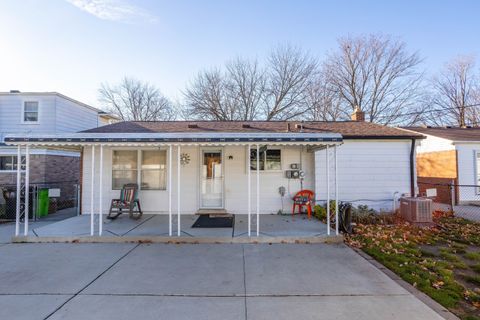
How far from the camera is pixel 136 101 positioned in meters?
29.6

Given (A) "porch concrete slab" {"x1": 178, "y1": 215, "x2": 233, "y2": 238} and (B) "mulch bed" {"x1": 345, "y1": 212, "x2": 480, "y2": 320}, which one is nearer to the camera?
(B) "mulch bed" {"x1": 345, "y1": 212, "x2": 480, "y2": 320}

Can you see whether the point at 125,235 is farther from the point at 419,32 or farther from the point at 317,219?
the point at 419,32

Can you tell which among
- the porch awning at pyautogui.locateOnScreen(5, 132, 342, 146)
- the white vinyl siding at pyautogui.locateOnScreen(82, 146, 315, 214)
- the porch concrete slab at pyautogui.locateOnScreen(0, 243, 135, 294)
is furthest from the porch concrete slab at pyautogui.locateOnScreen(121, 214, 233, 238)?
the porch awning at pyautogui.locateOnScreen(5, 132, 342, 146)

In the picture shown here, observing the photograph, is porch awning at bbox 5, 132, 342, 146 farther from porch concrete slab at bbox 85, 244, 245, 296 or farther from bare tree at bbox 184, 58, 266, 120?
bare tree at bbox 184, 58, 266, 120

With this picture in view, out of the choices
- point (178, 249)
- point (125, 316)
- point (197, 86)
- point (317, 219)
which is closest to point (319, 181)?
point (317, 219)

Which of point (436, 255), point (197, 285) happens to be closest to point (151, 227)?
point (197, 285)

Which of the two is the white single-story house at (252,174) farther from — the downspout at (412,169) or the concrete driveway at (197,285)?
the concrete driveway at (197,285)

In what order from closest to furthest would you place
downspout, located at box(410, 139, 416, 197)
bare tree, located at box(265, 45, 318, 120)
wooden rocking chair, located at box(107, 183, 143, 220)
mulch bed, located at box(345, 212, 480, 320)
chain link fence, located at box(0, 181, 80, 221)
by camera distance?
mulch bed, located at box(345, 212, 480, 320) < wooden rocking chair, located at box(107, 183, 143, 220) < downspout, located at box(410, 139, 416, 197) < chain link fence, located at box(0, 181, 80, 221) < bare tree, located at box(265, 45, 318, 120)

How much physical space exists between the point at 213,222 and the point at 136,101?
2591 centimetres

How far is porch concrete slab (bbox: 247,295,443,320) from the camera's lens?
10.3 feet

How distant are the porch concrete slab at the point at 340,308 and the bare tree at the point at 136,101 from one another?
27.6 meters

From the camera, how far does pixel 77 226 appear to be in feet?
23.7

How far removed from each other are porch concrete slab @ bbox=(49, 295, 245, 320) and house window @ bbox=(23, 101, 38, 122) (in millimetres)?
13374

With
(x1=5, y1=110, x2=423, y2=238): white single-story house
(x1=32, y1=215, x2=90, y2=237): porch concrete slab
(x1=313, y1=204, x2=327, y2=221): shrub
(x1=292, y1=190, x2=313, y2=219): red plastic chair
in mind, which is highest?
(x1=5, y1=110, x2=423, y2=238): white single-story house
